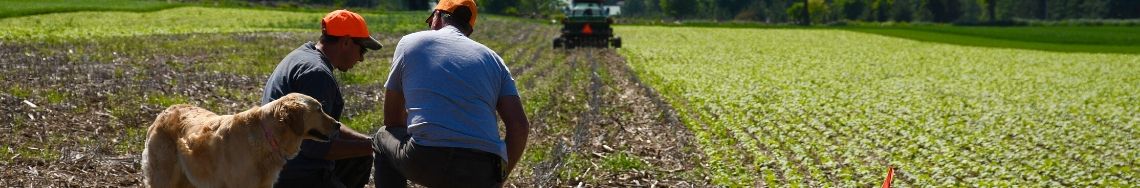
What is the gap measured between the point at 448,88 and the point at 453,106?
2.8 inches

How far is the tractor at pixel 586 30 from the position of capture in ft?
115

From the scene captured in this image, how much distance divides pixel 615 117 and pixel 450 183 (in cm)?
984

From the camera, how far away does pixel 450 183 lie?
4.51m

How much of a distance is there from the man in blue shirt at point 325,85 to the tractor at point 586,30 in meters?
29.1

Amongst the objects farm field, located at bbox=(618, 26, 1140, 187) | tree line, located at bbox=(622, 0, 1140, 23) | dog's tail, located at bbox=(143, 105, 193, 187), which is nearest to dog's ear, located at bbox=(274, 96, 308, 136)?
dog's tail, located at bbox=(143, 105, 193, 187)

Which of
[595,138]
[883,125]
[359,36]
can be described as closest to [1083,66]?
[883,125]

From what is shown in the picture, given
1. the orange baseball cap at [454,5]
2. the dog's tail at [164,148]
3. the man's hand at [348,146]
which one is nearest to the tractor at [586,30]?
the man's hand at [348,146]

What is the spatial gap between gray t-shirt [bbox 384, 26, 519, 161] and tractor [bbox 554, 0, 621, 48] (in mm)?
30004

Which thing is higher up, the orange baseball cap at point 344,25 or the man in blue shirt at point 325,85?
the orange baseball cap at point 344,25

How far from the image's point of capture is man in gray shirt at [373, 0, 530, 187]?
14.4 feet

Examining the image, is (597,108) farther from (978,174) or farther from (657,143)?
(978,174)

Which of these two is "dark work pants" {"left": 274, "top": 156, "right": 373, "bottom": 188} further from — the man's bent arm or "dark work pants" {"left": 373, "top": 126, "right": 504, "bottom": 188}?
the man's bent arm

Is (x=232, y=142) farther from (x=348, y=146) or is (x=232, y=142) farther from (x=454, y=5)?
(x=454, y=5)

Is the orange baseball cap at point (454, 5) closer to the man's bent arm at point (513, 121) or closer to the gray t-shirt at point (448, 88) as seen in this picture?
the gray t-shirt at point (448, 88)
